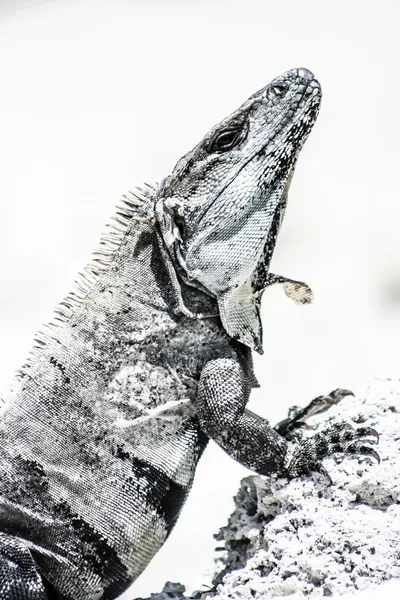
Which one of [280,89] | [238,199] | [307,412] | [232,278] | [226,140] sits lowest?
[307,412]

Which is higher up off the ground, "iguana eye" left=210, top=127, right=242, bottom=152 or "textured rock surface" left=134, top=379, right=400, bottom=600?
"iguana eye" left=210, top=127, right=242, bottom=152

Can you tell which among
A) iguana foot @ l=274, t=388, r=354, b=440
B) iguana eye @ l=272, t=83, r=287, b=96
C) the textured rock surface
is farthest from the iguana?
iguana foot @ l=274, t=388, r=354, b=440

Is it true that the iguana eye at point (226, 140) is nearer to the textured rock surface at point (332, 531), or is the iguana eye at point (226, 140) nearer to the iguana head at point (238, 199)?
the iguana head at point (238, 199)

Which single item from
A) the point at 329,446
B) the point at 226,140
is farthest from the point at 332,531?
the point at 226,140

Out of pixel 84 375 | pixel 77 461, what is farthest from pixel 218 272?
pixel 77 461

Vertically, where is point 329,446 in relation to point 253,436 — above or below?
above

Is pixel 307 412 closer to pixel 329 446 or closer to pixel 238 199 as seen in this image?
pixel 329 446

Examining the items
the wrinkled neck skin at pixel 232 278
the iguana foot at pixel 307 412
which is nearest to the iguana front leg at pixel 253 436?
the wrinkled neck skin at pixel 232 278

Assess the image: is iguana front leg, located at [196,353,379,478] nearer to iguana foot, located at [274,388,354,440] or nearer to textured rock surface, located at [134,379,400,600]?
textured rock surface, located at [134,379,400,600]
